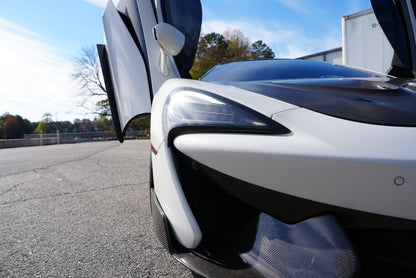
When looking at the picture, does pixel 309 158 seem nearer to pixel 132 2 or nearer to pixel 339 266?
pixel 339 266

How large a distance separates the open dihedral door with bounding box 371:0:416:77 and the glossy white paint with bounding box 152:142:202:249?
172cm

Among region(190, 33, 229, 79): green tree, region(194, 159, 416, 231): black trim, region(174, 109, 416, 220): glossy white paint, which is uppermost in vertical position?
region(190, 33, 229, 79): green tree

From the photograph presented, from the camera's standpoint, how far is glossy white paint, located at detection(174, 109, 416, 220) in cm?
66

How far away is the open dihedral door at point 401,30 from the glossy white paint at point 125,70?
72.1 inches

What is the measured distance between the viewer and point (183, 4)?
187 cm

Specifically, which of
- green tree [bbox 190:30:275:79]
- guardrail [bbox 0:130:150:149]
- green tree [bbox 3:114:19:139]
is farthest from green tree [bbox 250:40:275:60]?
green tree [bbox 3:114:19:139]

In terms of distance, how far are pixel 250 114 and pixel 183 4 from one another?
1.38m

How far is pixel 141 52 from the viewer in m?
2.08

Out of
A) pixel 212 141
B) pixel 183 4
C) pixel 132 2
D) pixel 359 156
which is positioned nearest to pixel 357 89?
pixel 359 156

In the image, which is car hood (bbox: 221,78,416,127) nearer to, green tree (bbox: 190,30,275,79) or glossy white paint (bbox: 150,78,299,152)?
glossy white paint (bbox: 150,78,299,152)

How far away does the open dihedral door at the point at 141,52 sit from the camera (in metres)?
1.88

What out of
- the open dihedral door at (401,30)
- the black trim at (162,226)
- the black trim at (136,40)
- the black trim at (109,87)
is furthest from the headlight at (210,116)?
the open dihedral door at (401,30)

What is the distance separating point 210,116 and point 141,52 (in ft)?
4.68

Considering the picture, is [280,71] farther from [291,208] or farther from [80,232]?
[80,232]
